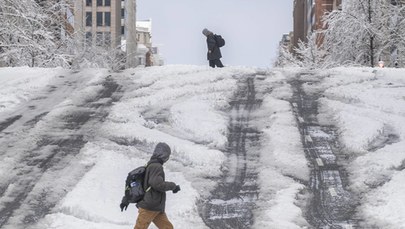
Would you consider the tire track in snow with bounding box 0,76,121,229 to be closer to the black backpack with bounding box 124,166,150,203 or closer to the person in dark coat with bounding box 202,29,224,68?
the black backpack with bounding box 124,166,150,203

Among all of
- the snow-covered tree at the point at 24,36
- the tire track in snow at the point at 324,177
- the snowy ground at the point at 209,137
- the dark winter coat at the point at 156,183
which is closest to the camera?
the dark winter coat at the point at 156,183

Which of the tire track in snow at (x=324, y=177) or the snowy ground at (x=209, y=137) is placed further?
the snowy ground at (x=209, y=137)

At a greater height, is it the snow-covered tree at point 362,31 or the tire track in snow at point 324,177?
the snow-covered tree at point 362,31

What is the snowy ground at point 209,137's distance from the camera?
9.95 m

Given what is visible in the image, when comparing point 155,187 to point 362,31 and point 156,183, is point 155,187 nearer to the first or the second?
point 156,183

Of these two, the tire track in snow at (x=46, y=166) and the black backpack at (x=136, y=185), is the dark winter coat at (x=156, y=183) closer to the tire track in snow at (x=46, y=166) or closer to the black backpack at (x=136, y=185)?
the black backpack at (x=136, y=185)

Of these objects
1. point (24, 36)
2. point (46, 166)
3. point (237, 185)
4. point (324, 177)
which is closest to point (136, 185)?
point (237, 185)

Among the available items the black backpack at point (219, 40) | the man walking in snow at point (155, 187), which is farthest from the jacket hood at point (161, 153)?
the black backpack at point (219, 40)

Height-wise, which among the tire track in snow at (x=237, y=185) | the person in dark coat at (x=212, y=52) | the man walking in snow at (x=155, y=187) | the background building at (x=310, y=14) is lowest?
the tire track in snow at (x=237, y=185)

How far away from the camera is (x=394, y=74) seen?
1934cm

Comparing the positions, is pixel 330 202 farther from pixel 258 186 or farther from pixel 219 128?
pixel 219 128

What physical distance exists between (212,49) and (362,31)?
1275cm

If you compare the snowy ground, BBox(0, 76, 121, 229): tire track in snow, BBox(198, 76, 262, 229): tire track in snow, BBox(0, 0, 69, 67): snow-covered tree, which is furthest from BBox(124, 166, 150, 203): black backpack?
BBox(0, 0, 69, 67): snow-covered tree

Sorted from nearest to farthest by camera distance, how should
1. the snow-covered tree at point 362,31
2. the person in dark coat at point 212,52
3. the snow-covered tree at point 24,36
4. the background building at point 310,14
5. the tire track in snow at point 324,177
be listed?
the tire track in snow at point 324,177 → the person in dark coat at point 212,52 → the snow-covered tree at point 24,36 → the snow-covered tree at point 362,31 → the background building at point 310,14
